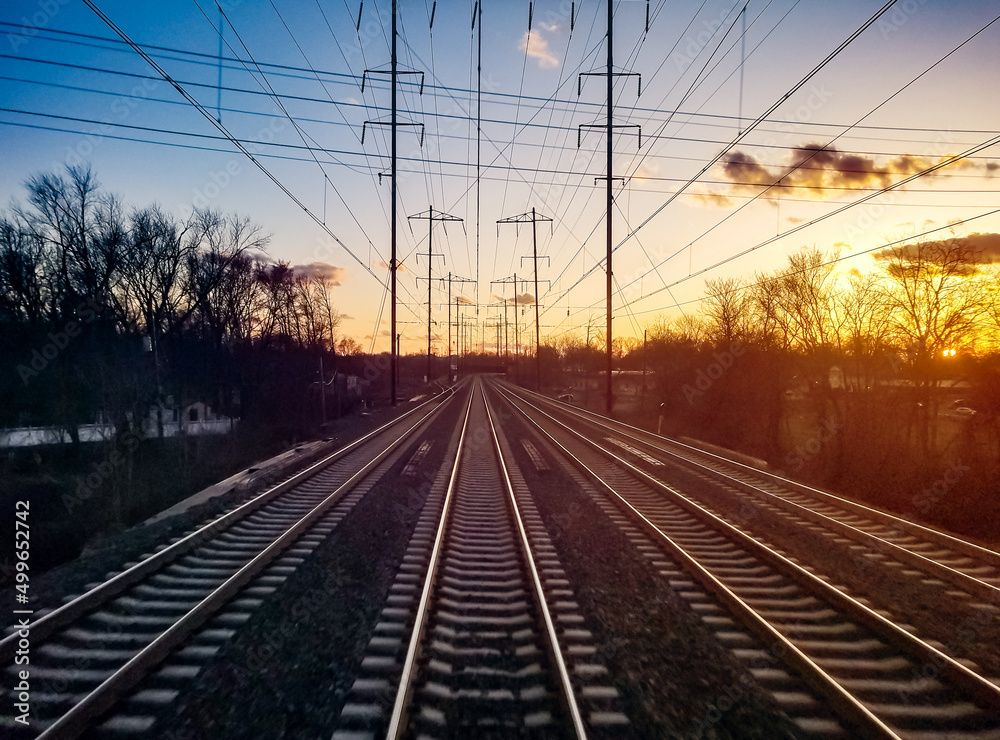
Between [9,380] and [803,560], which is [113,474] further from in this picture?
[803,560]

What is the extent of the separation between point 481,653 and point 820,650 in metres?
3.22

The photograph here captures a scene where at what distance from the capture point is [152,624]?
5.55 metres

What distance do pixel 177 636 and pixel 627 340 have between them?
106 meters

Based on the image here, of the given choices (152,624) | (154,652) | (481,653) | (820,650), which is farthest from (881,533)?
(152,624)

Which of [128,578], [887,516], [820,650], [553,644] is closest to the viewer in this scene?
[553,644]

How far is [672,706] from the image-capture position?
435 centimetres

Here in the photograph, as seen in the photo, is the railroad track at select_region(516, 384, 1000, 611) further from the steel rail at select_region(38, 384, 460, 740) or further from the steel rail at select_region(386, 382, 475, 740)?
the steel rail at select_region(38, 384, 460, 740)

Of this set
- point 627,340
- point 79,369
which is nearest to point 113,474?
point 79,369

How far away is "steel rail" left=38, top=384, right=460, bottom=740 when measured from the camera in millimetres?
3805

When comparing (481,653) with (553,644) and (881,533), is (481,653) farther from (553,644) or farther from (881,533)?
(881,533)

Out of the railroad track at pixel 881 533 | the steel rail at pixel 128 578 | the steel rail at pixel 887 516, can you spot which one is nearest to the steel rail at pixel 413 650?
the steel rail at pixel 128 578

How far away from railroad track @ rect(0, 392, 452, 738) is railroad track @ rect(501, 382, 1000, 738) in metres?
4.96

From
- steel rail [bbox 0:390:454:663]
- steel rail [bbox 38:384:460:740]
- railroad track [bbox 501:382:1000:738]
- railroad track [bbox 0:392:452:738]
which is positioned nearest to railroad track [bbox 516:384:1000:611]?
railroad track [bbox 501:382:1000:738]

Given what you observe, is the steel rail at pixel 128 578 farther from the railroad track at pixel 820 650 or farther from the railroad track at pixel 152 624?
the railroad track at pixel 820 650
